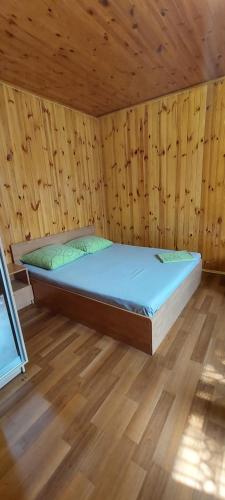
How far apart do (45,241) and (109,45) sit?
2156 millimetres

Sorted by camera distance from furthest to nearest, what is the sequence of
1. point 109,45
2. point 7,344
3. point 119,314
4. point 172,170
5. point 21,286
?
point 172,170 < point 21,286 < point 109,45 < point 119,314 < point 7,344

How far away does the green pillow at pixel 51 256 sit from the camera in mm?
2508

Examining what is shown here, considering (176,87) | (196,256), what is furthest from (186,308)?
(176,87)

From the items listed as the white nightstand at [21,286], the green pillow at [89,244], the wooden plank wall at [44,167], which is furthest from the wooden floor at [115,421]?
the wooden plank wall at [44,167]

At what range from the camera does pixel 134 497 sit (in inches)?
38.8

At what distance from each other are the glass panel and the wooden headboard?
4.06 feet

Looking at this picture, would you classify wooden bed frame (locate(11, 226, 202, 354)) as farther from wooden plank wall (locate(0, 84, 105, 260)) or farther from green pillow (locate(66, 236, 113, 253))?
green pillow (locate(66, 236, 113, 253))

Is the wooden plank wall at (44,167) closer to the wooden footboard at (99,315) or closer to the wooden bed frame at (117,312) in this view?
the wooden bed frame at (117,312)

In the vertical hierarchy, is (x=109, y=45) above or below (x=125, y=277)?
above

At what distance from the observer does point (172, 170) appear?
3188 mm

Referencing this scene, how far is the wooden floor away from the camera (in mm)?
1039

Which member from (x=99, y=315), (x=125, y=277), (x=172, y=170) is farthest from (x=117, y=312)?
(x=172, y=170)

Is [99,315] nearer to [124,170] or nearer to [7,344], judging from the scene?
[7,344]

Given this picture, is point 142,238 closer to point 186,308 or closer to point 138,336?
point 186,308
